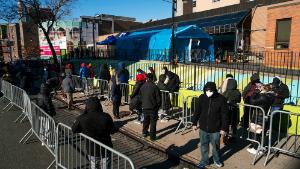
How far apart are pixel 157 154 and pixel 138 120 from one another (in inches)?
106

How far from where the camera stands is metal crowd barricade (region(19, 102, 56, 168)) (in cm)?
626

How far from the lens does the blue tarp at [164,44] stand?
1920 cm

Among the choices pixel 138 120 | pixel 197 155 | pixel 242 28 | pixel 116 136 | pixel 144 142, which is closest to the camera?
pixel 197 155

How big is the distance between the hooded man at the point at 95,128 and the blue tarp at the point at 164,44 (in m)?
12.7

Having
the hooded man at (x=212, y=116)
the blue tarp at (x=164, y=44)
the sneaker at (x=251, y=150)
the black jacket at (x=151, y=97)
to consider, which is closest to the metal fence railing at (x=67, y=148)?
the black jacket at (x=151, y=97)

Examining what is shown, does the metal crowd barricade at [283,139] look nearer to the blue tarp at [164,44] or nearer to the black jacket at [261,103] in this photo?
the black jacket at [261,103]

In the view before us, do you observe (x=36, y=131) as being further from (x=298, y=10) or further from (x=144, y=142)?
(x=298, y=10)

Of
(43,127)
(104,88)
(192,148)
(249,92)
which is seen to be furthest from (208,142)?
(104,88)

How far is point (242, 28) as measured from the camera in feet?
81.3

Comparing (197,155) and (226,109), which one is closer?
(226,109)

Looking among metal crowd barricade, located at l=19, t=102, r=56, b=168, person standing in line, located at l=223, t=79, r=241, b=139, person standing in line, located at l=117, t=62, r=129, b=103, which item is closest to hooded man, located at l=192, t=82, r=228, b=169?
person standing in line, located at l=223, t=79, r=241, b=139

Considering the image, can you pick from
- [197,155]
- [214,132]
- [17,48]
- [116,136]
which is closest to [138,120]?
[116,136]

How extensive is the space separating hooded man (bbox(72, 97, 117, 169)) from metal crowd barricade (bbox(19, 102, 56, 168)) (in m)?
1.72

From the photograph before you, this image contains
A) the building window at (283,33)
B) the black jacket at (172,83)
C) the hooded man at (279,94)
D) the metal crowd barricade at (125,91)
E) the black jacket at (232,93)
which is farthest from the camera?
the building window at (283,33)
